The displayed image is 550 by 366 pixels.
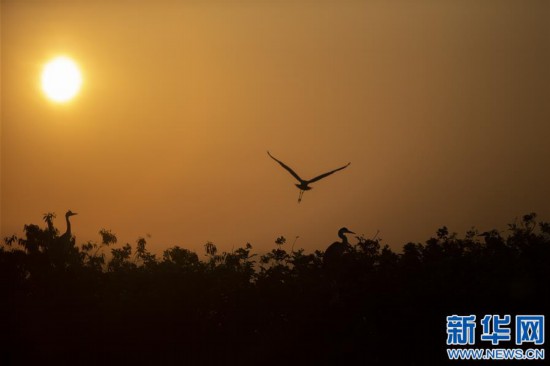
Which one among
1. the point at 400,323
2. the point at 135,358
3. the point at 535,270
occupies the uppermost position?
the point at 535,270

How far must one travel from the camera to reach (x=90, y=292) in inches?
735

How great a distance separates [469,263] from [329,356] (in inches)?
150

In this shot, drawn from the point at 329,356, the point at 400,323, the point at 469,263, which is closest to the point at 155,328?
the point at 329,356

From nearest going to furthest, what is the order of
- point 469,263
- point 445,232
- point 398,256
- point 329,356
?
point 329,356, point 469,263, point 398,256, point 445,232

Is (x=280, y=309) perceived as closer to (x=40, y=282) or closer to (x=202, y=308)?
(x=202, y=308)

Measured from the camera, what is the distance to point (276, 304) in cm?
1666

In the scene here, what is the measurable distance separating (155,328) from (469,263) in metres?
7.31

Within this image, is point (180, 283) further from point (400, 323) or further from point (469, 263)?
point (469, 263)

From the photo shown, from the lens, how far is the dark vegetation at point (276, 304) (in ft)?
51.1

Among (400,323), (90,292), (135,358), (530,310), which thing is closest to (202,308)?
(135,358)

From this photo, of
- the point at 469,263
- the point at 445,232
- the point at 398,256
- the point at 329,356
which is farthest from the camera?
the point at 445,232

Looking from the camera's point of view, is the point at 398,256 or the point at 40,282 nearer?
the point at 398,256

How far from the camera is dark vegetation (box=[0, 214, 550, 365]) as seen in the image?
15.6 meters

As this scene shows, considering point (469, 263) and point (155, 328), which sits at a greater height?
point (469, 263)
